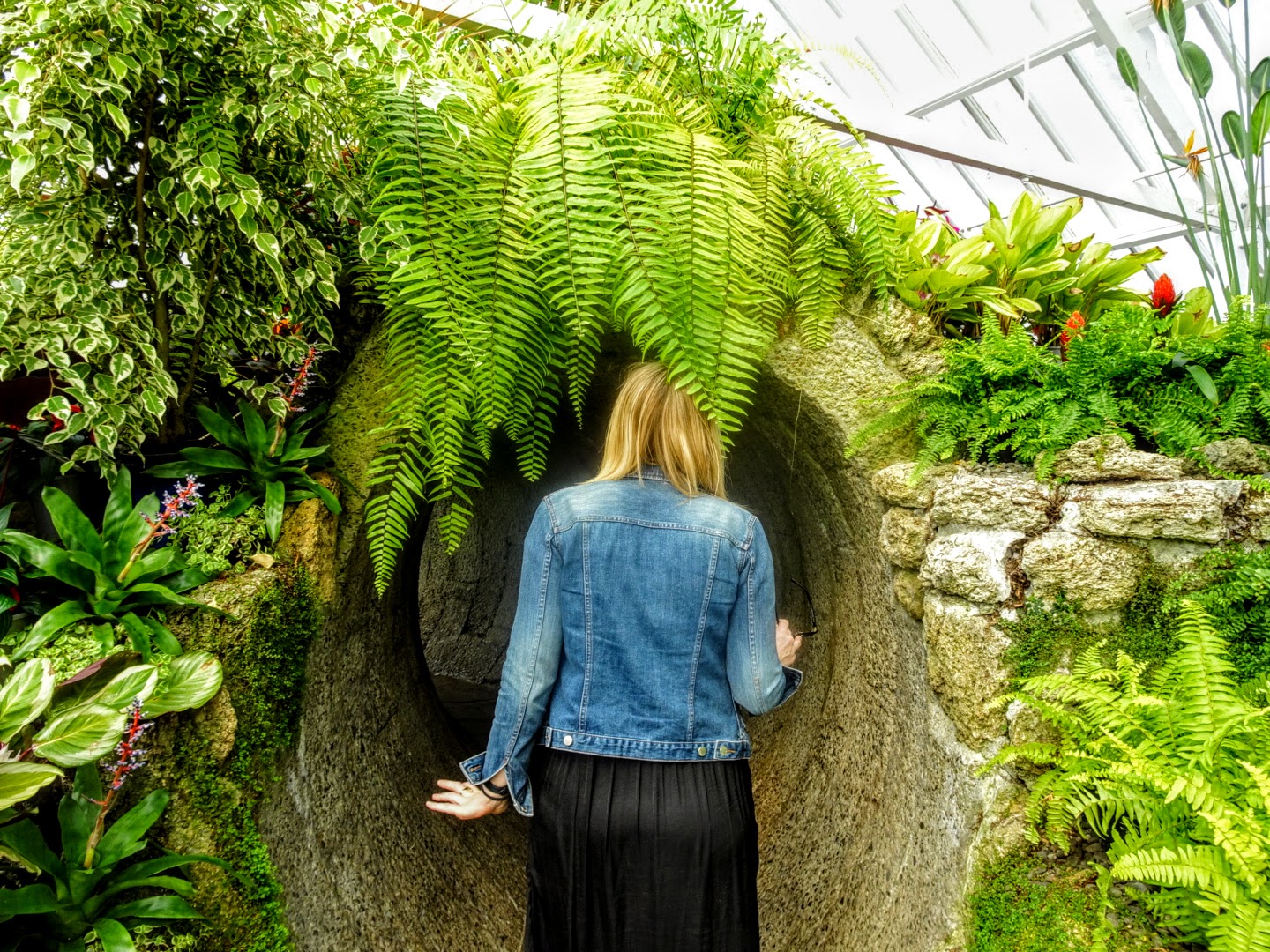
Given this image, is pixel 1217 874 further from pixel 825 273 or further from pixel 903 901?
pixel 825 273

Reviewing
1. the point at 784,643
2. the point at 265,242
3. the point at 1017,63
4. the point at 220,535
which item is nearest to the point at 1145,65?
the point at 1017,63

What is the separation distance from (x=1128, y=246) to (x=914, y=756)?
9.14 m

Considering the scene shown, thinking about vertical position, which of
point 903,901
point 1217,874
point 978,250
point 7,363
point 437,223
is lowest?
point 903,901

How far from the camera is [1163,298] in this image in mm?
2383

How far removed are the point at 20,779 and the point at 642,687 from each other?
48.1 inches

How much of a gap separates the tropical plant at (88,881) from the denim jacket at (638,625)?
790mm

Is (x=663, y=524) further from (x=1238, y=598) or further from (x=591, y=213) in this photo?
(x=1238, y=598)

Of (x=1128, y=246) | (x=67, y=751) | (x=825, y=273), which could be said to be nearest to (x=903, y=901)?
(x=825, y=273)

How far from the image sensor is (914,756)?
7.58ft

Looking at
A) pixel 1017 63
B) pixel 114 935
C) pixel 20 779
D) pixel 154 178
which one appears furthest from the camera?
pixel 1017 63

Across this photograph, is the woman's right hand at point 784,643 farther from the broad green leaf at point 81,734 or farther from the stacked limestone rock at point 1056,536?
the broad green leaf at point 81,734

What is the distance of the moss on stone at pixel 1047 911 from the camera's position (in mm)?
1640

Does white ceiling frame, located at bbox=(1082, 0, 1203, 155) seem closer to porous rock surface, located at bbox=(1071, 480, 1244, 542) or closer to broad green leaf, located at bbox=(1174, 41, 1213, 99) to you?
broad green leaf, located at bbox=(1174, 41, 1213, 99)

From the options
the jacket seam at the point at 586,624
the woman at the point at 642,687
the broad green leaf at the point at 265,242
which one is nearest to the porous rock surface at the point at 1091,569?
the woman at the point at 642,687
